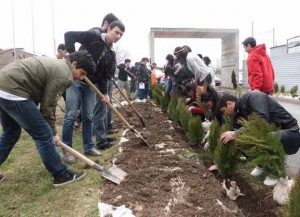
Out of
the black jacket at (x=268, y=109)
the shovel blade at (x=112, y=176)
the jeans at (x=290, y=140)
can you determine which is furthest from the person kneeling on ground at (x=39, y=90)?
the jeans at (x=290, y=140)

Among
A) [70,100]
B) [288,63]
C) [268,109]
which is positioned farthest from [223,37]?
[268,109]

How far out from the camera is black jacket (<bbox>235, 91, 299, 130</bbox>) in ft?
10.8

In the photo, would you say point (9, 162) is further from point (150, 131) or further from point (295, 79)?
point (295, 79)

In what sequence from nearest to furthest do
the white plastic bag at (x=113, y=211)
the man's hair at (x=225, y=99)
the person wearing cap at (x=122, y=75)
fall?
the white plastic bag at (x=113, y=211) < the man's hair at (x=225, y=99) < the person wearing cap at (x=122, y=75)

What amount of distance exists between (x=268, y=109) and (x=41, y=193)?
2.37 metres

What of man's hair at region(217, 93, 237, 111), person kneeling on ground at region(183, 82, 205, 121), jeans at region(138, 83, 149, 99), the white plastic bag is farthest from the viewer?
jeans at region(138, 83, 149, 99)

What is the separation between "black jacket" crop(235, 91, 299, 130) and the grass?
1671mm

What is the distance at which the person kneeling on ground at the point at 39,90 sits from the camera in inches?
111

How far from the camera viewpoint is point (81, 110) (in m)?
4.18

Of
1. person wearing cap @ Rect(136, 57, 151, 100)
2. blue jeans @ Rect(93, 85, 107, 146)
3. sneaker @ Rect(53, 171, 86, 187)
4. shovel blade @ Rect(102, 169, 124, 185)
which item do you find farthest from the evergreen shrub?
A: person wearing cap @ Rect(136, 57, 151, 100)

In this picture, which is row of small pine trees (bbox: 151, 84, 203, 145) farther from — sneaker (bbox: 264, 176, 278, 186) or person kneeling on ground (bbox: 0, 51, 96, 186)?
person kneeling on ground (bbox: 0, 51, 96, 186)

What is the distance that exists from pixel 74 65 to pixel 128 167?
123 centimetres

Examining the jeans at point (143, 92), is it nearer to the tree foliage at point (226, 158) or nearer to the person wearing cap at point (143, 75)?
the person wearing cap at point (143, 75)

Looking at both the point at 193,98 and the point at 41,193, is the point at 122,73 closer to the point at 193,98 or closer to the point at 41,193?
the point at 193,98
